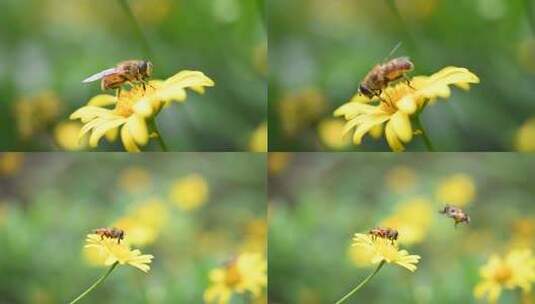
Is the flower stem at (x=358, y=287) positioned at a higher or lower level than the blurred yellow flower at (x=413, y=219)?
lower

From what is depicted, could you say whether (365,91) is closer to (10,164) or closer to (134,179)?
(134,179)

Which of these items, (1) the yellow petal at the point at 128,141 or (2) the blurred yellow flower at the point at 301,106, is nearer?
(1) the yellow petal at the point at 128,141

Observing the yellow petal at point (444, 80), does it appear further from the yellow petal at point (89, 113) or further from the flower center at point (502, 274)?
the yellow petal at point (89, 113)

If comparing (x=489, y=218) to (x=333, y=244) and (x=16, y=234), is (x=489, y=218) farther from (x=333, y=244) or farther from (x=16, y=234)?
(x=16, y=234)

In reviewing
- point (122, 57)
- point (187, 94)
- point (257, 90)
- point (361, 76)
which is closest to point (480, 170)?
point (361, 76)

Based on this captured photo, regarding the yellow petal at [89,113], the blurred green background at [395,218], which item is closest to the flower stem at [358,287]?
the blurred green background at [395,218]

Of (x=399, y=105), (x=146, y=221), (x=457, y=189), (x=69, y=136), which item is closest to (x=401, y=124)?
(x=399, y=105)
